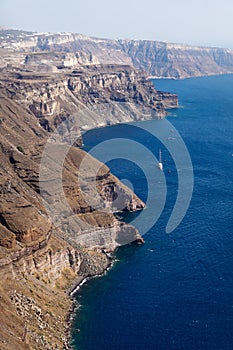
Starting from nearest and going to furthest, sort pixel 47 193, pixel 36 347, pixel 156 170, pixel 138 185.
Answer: pixel 36 347 → pixel 47 193 → pixel 138 185 → pixel 156 170

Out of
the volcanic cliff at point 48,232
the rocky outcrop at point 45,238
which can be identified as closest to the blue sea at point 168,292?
the rocky outcrop at point 45,238

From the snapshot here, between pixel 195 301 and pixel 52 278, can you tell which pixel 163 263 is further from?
pixel 52 278

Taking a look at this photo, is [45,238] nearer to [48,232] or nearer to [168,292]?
[48,232]

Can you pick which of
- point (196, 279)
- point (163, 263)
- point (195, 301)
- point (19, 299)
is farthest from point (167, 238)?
point (19, 299)

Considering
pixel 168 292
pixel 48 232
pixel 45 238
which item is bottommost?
pixel 168 292

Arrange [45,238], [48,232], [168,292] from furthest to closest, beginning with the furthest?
[48,232]
[45,238]
[168,292]

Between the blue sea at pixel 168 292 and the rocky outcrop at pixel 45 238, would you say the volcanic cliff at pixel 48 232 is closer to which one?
the rocky outcrop at pixel 45 238

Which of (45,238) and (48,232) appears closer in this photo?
(45,238)

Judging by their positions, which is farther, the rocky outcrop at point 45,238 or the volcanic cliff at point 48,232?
the volcanic cliff at point 48,232

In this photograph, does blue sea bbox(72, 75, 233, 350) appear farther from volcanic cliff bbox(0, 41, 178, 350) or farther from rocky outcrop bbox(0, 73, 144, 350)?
volcanic cliff bbox(0, 41, 178, 350)

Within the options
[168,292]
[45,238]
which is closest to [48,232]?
[45,238]

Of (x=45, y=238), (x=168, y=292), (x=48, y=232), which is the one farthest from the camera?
(x=48, y=232)
